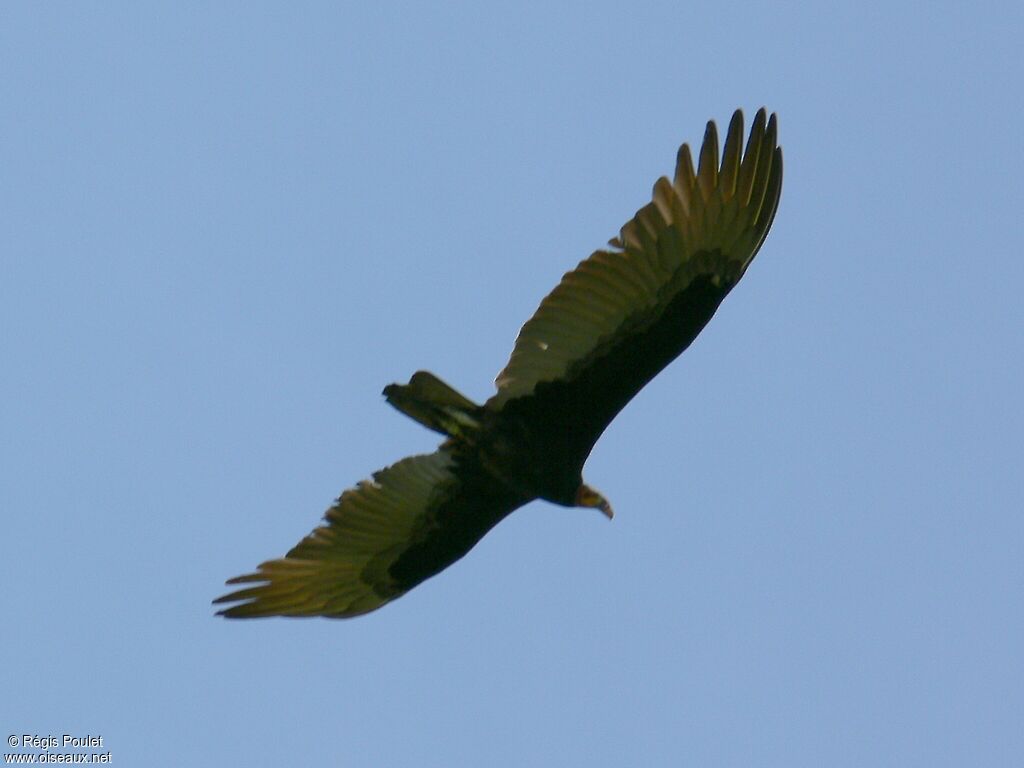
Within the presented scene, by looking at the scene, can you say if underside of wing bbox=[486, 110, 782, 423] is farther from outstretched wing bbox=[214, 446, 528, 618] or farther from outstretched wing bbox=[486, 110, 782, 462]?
outstretched wing bbox=[214, 446, 528, 618]

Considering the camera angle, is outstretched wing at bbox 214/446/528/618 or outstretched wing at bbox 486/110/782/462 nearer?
outstretched wing at bbox 486/110/782/462

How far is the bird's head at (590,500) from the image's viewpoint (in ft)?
37.8

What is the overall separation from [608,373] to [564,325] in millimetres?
479

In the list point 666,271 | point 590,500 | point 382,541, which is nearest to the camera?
point 666,271

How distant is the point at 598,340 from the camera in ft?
35.9

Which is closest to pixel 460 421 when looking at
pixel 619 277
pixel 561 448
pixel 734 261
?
pixel 561 448

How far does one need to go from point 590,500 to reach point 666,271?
6.07 ft

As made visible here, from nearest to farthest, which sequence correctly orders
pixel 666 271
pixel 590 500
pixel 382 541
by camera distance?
pixel 666 271 < pixel 590 500 < pixel 382 541

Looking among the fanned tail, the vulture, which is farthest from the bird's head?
the fanned tail

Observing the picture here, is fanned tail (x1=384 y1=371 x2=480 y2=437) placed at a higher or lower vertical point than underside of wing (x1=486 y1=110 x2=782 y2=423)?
lower

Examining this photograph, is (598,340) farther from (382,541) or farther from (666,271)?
(382,541)

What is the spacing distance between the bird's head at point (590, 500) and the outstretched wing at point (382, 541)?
0.61m

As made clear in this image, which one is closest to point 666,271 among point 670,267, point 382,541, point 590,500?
point 670,267

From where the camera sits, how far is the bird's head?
11.5 metres
